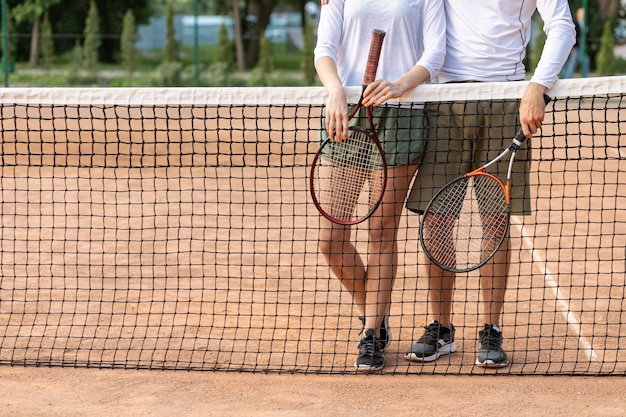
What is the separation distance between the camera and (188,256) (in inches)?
267

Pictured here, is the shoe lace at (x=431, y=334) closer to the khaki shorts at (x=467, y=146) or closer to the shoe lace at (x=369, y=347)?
the shoe lace at (x=369, y=347)

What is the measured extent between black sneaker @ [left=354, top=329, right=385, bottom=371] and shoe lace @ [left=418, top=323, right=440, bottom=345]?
242 mm

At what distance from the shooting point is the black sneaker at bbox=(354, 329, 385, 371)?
448 centimetres

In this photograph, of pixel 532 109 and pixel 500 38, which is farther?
pixel 500 38

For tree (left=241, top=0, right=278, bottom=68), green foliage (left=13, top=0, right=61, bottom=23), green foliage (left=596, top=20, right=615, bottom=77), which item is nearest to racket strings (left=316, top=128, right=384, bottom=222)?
green foliage (left=596, top=20, right=615, bottom=77)

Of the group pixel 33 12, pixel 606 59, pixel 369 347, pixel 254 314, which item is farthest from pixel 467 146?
pixel 33 12

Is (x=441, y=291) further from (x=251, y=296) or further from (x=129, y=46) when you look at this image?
(x=129, y=46)

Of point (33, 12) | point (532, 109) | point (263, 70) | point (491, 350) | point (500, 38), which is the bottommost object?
point (491, 350)

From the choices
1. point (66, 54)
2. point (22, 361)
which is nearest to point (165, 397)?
point (22, 361)

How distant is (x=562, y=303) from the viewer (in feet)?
18.7

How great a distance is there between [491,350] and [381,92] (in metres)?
1.37

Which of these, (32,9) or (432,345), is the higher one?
(32,9)

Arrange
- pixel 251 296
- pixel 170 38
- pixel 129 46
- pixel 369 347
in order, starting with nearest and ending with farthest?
pixel 369 347
pixel 251 296
pixel 129 46
pixel 170 38

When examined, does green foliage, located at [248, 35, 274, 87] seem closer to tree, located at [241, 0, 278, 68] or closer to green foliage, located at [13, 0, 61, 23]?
tree, located at [241, 0, 278, 68]
